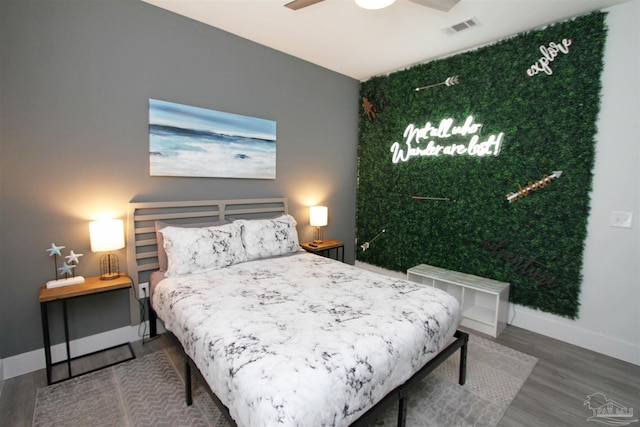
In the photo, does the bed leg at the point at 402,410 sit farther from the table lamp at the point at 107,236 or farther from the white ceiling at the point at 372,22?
the white ceiling at the point at 372,22

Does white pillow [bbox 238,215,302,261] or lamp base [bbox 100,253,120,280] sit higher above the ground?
white pillow [bbox 238,215,302,261]

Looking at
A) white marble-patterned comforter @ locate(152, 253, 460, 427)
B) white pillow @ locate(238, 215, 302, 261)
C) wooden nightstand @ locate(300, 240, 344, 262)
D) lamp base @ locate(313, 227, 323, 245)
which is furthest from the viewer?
lamp base @ locate(313, 227, 323, 245)

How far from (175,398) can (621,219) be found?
3785 mm

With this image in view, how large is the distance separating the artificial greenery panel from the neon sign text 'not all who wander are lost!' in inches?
0.4

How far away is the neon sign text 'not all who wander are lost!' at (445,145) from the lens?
325 cm

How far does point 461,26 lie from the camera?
2877 mm

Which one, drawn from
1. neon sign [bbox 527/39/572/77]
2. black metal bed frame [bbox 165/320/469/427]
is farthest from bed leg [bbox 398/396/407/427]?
neon sign [bbox 527/39/572/77]

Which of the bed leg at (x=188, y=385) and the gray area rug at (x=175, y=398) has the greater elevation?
the bed leg at (x=188, y=385)

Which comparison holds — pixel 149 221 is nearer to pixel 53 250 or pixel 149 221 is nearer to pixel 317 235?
pixel 53 250

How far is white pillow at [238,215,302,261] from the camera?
116 inches

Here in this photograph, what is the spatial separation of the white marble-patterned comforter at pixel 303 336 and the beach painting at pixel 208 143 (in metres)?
1.14

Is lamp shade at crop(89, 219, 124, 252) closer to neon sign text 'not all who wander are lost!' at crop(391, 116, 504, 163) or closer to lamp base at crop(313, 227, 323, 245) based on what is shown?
lamp base at crop(313, 227, 323, 245)

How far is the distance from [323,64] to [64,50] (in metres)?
2.70

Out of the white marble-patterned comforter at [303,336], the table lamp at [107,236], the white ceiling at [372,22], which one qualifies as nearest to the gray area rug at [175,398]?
the white marble-patterned comforter at [303,336]
